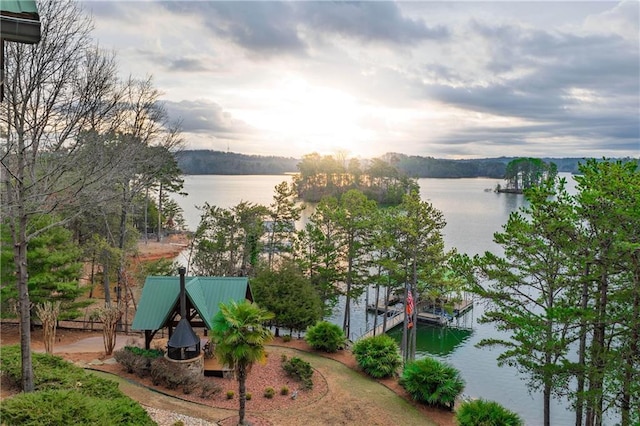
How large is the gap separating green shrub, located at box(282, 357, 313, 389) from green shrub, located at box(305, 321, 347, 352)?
2.61 metres

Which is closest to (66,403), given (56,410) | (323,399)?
(56,410)

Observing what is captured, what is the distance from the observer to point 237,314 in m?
11.6

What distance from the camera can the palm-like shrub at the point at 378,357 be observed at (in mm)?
17328

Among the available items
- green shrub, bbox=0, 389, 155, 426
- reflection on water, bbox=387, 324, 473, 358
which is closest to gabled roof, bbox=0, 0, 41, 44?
green shrub, bbox=0, 389, 155, 426

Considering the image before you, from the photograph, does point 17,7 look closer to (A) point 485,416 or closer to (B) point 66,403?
(B) point 66,403

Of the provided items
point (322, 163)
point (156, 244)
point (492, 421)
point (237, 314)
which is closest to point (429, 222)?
point (492, 421)

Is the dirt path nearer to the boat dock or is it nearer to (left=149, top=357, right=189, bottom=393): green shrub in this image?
(left=149, top=357, right=189, bottom=393): green shrub

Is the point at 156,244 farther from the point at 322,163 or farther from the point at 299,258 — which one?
the point at 322,163

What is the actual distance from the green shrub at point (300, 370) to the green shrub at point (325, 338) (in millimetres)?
2614

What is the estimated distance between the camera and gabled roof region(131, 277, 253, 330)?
15453 millimetres

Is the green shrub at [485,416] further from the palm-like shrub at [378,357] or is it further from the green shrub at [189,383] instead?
the green shrub at [189,383]

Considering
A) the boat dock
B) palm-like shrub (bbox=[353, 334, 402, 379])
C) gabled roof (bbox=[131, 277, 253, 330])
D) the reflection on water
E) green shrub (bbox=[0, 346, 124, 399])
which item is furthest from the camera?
the boat dock

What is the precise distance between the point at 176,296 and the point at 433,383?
33.2 feet

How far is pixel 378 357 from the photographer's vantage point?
17656 millimetres
